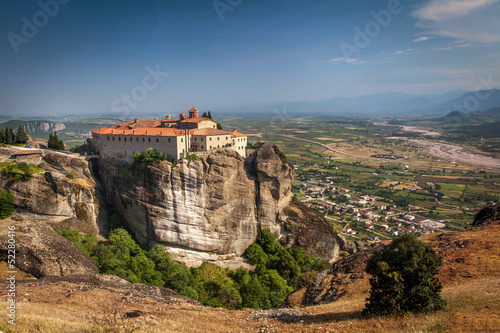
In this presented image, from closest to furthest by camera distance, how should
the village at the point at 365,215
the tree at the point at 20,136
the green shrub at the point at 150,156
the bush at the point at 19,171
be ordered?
1. the bush at the point at 19,171
2. the green shrub at the point at 150,156
3. the tree at the point at 20,136
4. the village at the point at 365,215

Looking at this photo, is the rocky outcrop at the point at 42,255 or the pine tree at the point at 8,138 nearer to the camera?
the rocky outcrop at the point at 42,255

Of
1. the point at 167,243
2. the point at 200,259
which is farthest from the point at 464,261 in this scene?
the point at 167,243

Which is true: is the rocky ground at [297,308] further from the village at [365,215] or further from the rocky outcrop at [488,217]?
the village at [365,215]

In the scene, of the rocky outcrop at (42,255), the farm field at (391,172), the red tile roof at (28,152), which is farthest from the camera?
the farm field at (391,172)

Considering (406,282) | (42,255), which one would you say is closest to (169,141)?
(42,255)

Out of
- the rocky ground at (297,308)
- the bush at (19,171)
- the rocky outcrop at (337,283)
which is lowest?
the rocky outcrop at (337,283)

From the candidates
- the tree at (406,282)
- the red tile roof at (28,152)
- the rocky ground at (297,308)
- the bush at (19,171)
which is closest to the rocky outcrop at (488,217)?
the rocky ground at (297,308)

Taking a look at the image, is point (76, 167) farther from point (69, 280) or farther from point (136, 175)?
point (69, 280)
